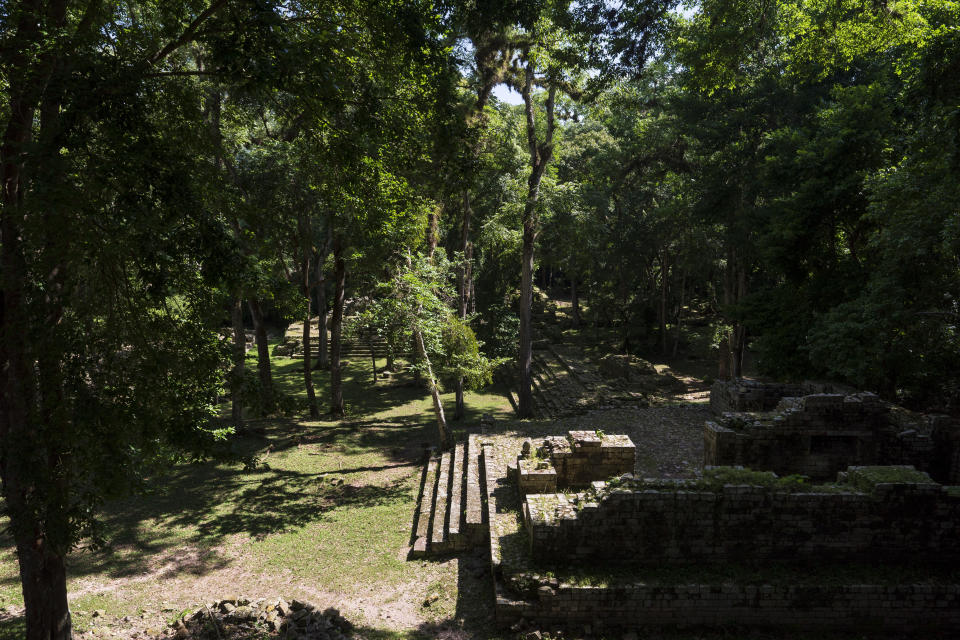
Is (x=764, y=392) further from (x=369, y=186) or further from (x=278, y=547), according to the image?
(x=278, y=547)

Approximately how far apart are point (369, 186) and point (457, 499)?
22.5 feet

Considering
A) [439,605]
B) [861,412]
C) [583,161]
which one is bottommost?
[439,605]

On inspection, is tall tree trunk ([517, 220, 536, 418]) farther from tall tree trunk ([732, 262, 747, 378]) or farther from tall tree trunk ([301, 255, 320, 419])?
tall tree trunk ([732, 262, 747, 378])

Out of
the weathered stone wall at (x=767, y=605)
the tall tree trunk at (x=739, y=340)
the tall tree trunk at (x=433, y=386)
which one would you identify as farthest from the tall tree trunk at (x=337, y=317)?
the tall tree trunk at (x=739, y=340)

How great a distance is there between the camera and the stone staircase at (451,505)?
997 centimetres

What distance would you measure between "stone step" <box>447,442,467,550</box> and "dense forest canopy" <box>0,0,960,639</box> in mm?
1325

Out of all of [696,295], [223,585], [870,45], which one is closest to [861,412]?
[870,45]

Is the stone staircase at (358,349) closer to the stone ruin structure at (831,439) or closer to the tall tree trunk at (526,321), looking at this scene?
the tall tree trunk at (526,321)

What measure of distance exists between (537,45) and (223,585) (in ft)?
48.2

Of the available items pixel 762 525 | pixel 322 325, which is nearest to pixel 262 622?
pixel 762 525

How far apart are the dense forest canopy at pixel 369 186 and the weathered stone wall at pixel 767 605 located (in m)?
5.30

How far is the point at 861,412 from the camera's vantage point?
10555 mm

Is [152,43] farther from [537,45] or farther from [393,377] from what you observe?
[393,377]

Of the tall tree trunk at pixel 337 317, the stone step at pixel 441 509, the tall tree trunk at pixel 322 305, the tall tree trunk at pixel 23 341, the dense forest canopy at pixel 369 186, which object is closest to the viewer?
the tall tree trunk at pixel 23 341
